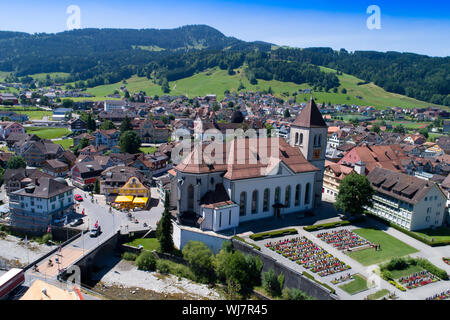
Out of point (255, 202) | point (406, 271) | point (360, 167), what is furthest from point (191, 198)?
point (360, 167)

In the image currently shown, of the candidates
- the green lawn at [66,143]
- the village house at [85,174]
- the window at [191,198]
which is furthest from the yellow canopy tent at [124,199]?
the green lawn at [66,143]

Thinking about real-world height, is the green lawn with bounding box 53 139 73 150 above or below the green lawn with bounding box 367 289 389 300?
above

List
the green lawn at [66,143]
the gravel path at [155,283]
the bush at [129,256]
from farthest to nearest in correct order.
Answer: the green lawn at [66,143] → the bush at [129,256] → the gravel path at [155,283]

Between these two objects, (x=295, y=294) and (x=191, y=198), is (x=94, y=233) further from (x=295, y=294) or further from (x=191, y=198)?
(x=295, y=294)

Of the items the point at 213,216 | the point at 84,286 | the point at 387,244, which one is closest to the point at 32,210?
the point at 84,286

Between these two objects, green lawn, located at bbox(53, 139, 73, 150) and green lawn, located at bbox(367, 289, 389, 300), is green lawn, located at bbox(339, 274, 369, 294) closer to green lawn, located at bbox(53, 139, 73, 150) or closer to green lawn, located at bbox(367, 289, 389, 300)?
green lawn, located at bbox(367, 289, 389, 300)

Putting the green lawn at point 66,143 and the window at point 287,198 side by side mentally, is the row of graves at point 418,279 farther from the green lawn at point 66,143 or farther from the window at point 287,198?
the green lawn at point 66,143

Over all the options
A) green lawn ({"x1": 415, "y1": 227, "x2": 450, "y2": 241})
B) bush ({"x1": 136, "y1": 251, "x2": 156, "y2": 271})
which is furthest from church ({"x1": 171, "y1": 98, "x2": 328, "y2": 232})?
green lawn ({"x1": 415, "y1": 227, "x2": 450, "y2": 241})
